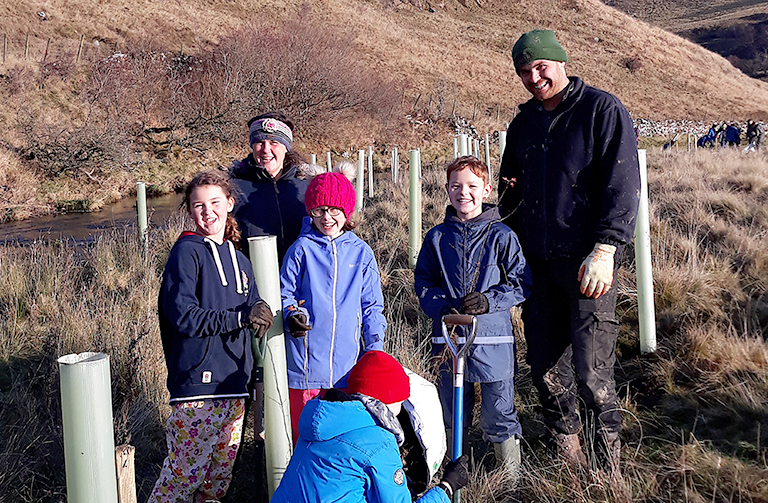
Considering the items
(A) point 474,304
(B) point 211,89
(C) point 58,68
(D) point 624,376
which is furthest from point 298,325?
(B) point 211,89

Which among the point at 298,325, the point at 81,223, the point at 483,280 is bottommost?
the point at 298,325

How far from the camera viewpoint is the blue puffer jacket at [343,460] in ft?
5.04

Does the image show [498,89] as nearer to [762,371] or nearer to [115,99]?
[115,99]

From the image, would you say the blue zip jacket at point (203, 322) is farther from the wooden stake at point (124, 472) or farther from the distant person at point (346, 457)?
the distant person at point (346, 457)

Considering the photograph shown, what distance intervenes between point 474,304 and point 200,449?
1218mm

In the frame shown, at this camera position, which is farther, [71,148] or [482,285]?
[71,148]

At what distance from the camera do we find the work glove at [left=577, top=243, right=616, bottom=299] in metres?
2.41

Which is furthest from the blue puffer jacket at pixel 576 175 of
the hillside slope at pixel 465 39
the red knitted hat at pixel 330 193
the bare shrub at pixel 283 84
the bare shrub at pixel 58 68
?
the hillside slope at pixel 465 39

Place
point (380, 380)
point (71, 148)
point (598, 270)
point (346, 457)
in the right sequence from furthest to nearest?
point (71, 148) → point (598, 270) → point (380, 380) → point (346, 457)

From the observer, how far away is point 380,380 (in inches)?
66.9

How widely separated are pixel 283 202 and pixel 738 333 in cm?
270

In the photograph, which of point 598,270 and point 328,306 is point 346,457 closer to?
point 328,306

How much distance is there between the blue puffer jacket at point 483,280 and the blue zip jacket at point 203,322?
2.75 feet

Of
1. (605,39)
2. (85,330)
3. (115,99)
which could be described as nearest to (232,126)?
(115,99)
